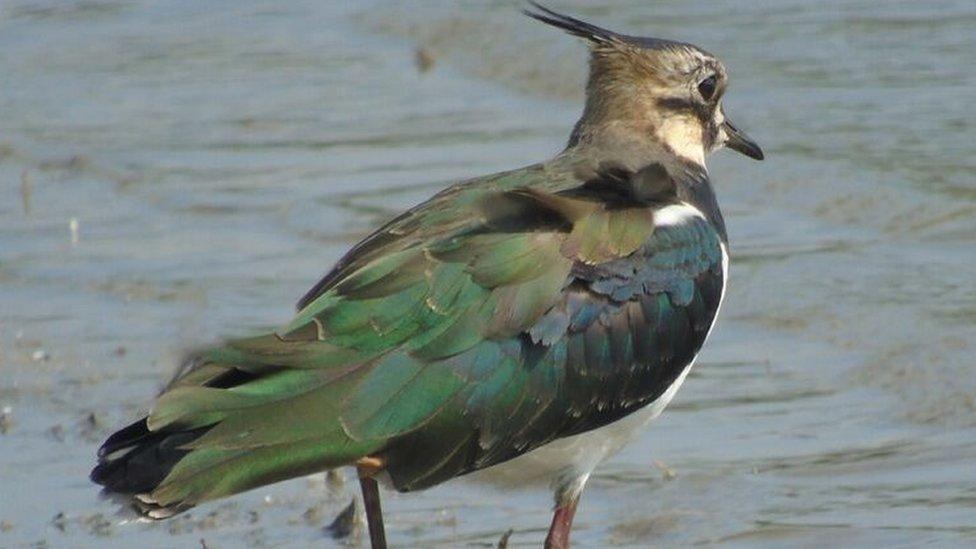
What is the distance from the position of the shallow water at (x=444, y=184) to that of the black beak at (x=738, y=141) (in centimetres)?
81

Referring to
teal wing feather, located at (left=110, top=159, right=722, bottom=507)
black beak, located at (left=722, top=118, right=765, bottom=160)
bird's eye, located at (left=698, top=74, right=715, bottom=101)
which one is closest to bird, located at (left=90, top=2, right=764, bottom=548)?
teal wing feather, located at (left=110, top=159, right=722, bottom=507)

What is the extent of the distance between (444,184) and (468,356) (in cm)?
441

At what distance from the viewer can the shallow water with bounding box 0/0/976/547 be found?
7004mm

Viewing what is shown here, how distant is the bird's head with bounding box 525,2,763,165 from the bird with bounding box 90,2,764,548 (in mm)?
535

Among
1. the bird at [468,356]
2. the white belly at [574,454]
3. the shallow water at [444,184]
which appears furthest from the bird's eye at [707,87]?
the white belly at [574,454]

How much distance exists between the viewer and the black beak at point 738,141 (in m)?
7.40

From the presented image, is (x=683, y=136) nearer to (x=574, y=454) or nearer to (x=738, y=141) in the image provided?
(x=738, y=141)

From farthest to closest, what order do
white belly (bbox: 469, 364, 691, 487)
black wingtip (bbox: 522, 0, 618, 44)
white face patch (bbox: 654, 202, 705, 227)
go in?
1. black wingtip (bbox: 522, 0, 618, 44)
2. white face patch (bbox: 654, 202, 705, 227)
3. white belly (bbox: 469, 364, 691, 487)

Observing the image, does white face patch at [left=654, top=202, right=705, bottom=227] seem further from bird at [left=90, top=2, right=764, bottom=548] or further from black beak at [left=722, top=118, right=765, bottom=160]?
black beak at [left=722, top=118, right=765, bottom=160]

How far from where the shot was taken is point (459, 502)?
7031 millimetres

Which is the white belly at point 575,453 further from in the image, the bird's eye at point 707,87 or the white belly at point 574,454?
the bird's eye at point 707,87

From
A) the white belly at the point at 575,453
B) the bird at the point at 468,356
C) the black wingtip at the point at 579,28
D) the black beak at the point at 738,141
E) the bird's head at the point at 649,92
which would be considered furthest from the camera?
the black beak at the point at 738,141

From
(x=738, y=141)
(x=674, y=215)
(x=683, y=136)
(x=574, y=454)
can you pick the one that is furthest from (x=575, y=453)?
(x=738, y=141)

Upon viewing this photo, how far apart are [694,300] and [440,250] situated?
71 centimetres
